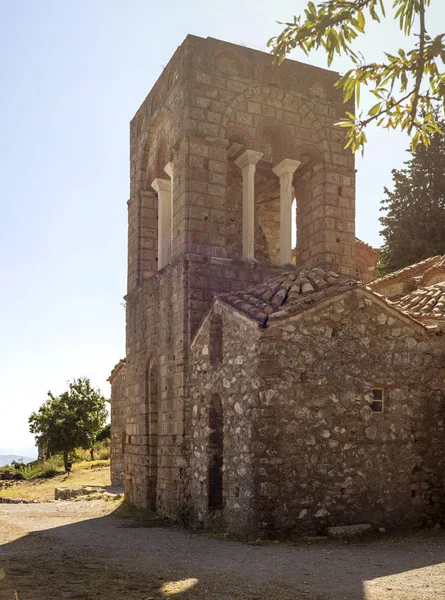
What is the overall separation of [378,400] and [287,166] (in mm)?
6079

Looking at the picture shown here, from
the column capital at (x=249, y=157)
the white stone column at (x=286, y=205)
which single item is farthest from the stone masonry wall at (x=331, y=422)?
the column capital at (x=249, y=157)

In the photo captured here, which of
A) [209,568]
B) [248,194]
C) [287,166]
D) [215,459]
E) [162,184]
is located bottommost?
[209,568]

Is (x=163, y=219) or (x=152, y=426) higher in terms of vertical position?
(x=163, y=219)

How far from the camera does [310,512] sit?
934 centimetres


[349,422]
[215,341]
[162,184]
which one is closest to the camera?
Result: [349,422]

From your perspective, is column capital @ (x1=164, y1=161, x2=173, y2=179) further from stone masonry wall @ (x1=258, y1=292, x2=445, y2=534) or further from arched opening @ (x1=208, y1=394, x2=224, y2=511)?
stone masonry wall @ (x1=258, y1=292, x2=445, y2=534)

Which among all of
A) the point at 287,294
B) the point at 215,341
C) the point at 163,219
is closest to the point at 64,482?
the point at 163,219

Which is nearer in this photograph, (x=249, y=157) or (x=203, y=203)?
(x=203, y=203)

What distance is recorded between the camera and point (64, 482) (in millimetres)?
25203

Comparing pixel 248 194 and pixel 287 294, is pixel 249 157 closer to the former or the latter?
pixel 248 194

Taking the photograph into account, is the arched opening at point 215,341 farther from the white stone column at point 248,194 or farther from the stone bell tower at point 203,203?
the white stone column at point 248,194

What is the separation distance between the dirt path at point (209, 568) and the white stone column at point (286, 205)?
637cm

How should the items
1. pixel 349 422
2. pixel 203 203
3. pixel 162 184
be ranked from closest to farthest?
pixel 349 422 < pixel 203 203 < pixel 162 184

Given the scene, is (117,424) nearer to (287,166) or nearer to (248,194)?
(248,194)
